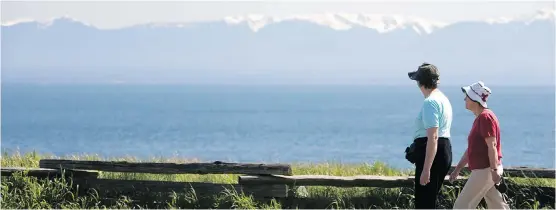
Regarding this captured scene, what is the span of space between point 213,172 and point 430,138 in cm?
310

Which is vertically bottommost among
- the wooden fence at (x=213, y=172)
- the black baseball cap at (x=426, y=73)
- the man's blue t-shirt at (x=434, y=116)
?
the wooden fence at (x=213, y=172)

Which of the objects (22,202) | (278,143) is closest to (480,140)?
(22,202)

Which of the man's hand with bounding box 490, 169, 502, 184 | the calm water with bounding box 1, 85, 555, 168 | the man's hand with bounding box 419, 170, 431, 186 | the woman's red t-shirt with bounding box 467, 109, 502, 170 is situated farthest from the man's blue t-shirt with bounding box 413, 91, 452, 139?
the calm water with bounding box 1, 85, 555, 168

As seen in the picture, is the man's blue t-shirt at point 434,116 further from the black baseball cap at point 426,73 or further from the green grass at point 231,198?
the green grass at point 231,198

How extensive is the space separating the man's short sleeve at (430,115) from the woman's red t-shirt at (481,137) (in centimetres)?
42

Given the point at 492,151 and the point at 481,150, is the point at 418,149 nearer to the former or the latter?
the point at 481,150

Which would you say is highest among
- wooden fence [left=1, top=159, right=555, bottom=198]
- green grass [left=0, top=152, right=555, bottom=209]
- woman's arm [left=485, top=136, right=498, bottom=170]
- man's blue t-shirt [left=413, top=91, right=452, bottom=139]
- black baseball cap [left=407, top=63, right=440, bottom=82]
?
black baseball cap [left=407, top=63, right=440, bottom=82]

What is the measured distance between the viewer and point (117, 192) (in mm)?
11758

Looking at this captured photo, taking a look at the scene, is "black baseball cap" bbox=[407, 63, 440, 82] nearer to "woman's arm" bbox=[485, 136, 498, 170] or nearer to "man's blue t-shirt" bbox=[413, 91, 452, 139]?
"man's blue t-shirt" bbox=[413, 91, 452, 139]

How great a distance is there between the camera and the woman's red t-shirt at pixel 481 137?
30.5 feet

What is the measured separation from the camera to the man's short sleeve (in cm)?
920

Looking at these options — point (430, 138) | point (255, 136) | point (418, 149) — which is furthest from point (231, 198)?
point (255, 136)

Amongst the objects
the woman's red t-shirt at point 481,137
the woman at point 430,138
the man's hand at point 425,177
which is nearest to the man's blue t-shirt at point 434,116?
the woman at point 430,138

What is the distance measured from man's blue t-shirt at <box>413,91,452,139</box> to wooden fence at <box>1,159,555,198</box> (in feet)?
5.79
